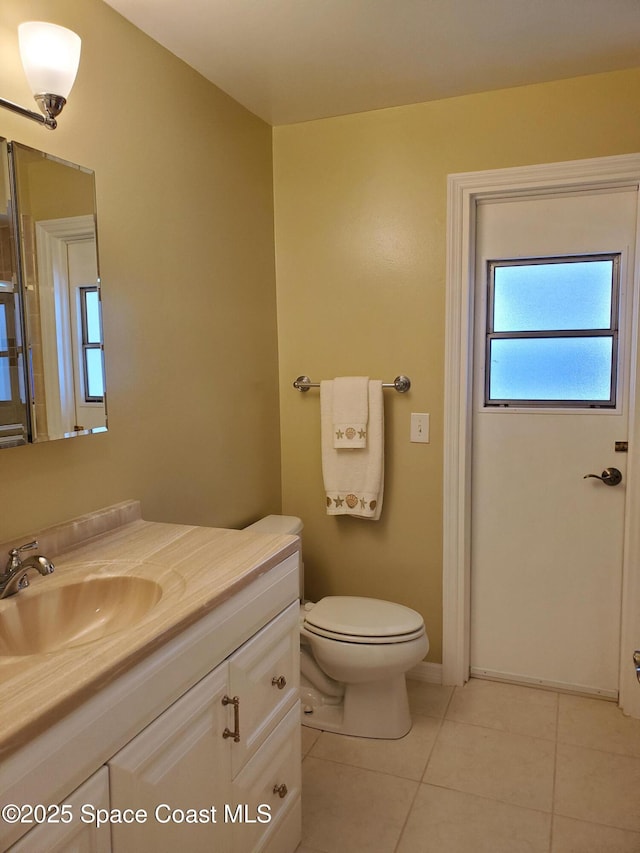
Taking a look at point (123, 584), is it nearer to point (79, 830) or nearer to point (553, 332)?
point (79, 830)

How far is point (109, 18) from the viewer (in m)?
1.79

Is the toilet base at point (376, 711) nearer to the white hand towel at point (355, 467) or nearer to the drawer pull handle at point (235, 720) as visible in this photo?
the white hand towel at point (355, 467)

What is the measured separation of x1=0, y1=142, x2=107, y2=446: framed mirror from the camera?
1.49 m

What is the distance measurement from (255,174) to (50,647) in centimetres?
197

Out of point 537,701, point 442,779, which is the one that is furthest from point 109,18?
point 537,701

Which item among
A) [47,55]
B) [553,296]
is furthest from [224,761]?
[553,296]

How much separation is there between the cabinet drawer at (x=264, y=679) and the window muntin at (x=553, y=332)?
1383mm

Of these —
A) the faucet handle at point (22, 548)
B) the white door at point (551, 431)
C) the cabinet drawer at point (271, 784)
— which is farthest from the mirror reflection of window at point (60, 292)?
the white door at point (551, 431)

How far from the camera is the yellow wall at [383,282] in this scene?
2457 mm

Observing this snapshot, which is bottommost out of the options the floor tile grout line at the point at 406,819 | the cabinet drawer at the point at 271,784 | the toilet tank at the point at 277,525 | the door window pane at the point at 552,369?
the floor tile grout line at the point at 406,819

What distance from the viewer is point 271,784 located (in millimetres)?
1621

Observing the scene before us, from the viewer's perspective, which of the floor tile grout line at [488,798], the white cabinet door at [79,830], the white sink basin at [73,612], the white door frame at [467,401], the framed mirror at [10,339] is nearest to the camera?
the white cabinet door at [79,830]

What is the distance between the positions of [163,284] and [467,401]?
4.12ft

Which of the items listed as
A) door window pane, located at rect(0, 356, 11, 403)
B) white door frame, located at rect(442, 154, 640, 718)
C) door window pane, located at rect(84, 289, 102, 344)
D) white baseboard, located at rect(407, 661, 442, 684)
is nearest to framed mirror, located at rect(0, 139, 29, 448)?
door window pane, located at rect(0, 356, 11, 403)
